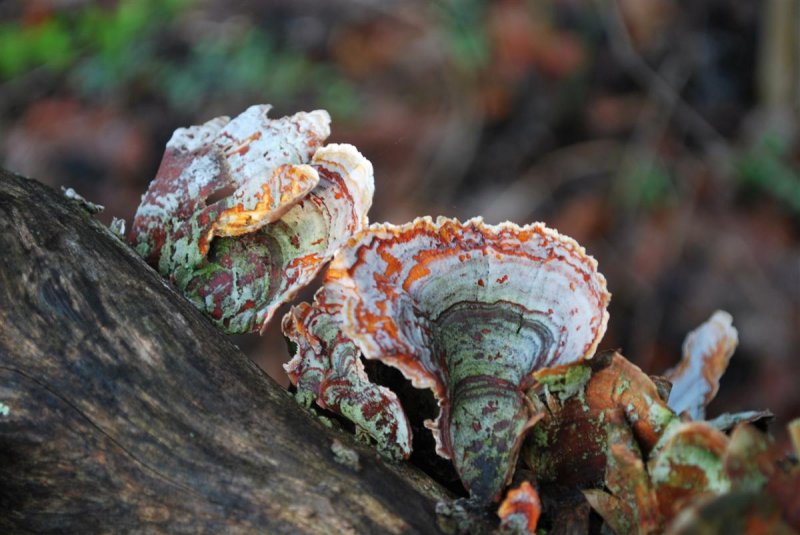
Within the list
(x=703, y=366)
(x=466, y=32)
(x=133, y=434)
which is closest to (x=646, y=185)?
(x=466, y=32)

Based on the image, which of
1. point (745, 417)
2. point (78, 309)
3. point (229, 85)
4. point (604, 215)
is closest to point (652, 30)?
point (604, 215)

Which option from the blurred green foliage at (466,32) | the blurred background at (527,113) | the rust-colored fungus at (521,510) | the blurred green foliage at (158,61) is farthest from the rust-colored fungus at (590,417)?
the blurred green foliage at (466,32)

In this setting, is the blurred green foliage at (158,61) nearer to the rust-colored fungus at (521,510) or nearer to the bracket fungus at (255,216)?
the bracket fungus at (255,216)

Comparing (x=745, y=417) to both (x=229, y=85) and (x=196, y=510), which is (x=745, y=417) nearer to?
(x=196, y=510)

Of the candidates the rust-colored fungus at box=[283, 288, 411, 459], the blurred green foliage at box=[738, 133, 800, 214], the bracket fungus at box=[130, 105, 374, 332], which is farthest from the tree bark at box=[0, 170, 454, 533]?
the blurred green foliage at box=[738, 133, 800, 214]

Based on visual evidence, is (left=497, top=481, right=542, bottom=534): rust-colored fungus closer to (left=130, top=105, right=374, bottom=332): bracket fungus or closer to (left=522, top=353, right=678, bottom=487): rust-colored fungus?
(left=522, top=353, right=678, bottom=487): rust-colored fungus

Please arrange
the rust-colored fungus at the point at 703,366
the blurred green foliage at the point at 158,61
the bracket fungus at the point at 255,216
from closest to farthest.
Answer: the bracket fungus at the point at 255,216
the rust-colored fungus at the point at 703,366
the blurred green foliage at the point at 158,61

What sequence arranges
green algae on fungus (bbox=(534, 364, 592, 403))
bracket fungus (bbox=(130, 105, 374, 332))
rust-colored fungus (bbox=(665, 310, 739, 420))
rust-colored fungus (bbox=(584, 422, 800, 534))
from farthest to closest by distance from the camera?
rust-colored fungus (bbox=(665, 310, 739, 420)), bracket fungus (bbox=(130, 105, 374, 332)), green algae on fungus (bbox=(534, 364, 592, 403)), rust-colored fungus (bbox=(584, 422, 800, 534))
